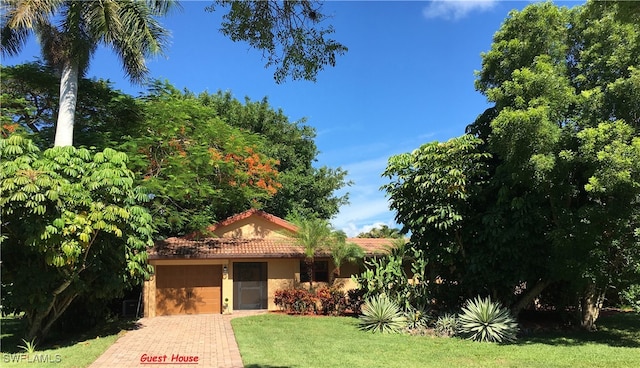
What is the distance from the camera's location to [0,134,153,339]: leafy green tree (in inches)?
382

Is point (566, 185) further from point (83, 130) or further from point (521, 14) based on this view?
point (83, 130)

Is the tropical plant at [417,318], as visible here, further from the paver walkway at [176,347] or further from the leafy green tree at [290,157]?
the leafy green tree at [290,157]

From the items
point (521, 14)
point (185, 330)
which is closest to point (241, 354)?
point (185, 330)

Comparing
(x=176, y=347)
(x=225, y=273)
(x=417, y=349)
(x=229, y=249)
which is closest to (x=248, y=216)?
(x=229, y=249)

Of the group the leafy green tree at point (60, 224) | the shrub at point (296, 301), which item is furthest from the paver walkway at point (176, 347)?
the shrub at point (296, 301)

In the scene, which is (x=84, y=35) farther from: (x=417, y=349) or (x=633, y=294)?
(x=633, y=294)

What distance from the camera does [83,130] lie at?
1706 cm

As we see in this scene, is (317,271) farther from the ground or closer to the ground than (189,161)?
closer to the ground

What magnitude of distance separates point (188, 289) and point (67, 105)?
9.80 metres

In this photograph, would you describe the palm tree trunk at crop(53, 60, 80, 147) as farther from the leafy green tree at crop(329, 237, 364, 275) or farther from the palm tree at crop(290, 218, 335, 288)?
the leafy green tree at crop(329, 237, 364, 275)

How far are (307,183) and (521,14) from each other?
660 inches

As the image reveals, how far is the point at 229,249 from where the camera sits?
66.7 ft

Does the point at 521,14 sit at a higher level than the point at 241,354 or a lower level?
higher

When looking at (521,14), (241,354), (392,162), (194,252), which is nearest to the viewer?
(241,354)
